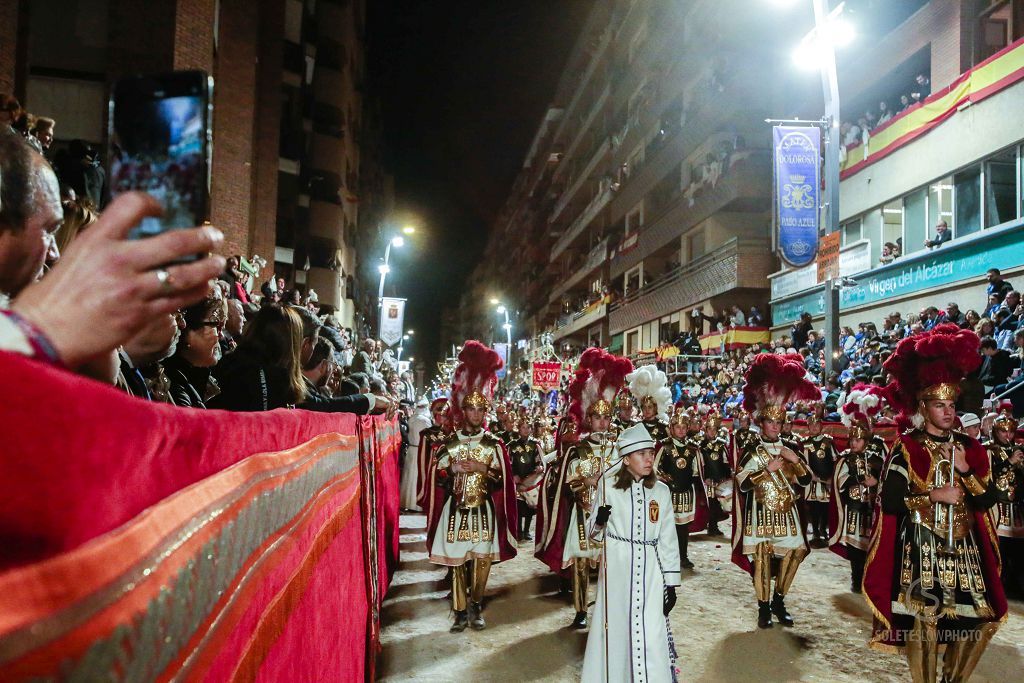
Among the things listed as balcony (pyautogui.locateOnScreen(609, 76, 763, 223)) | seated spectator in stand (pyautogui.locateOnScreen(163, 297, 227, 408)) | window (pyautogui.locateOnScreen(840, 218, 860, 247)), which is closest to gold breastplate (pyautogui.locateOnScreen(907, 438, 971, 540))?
seated spectator in stand (pyautogui.locateOnScreen(163, 297, 227, 408))

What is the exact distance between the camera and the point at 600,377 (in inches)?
336

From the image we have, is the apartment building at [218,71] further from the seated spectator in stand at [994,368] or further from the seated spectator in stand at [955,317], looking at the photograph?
the seated spectator in stand at [955,317]

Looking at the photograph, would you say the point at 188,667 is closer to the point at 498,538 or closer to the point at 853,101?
the point at 498,538

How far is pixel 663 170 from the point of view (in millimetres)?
35750

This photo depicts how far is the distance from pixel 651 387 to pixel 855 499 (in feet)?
11.0

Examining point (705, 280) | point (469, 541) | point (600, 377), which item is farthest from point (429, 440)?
point (705, 280)

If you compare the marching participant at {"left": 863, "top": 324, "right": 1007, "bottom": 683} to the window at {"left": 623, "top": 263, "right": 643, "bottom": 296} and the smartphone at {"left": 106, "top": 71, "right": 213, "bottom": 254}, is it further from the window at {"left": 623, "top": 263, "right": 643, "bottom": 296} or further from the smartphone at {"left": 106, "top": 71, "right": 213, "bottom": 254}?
the window at {"left": 623, "top": 263, "right": 643, "bottom": 296}

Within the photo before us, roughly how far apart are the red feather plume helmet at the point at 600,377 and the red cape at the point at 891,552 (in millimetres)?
3781

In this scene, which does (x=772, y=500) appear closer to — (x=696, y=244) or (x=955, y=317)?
(x=955, y=317)

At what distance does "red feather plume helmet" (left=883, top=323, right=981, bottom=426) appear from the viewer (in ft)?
16.3

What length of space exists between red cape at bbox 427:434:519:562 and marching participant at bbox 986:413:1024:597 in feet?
18.5

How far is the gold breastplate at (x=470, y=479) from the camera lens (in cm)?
726

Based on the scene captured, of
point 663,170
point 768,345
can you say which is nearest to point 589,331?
point 663,170

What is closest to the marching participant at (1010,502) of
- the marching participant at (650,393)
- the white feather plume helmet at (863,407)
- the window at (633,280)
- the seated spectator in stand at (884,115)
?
the white feather plume helmet at (863,407)
